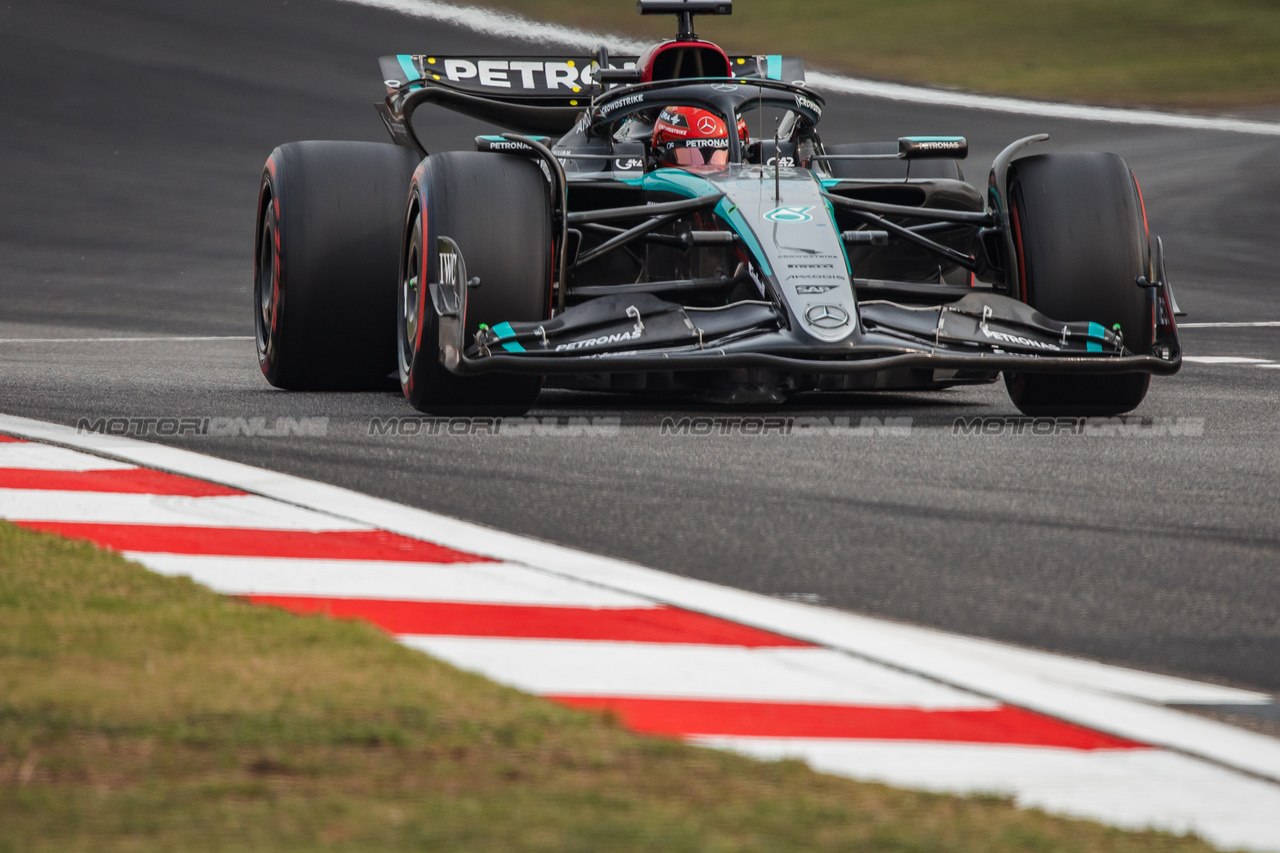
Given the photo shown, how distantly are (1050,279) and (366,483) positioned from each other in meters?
3.34

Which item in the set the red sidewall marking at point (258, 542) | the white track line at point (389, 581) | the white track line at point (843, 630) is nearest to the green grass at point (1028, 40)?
the white track line at point (843, 630)

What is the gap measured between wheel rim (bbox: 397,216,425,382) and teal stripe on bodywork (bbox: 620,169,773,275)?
3.29 feet

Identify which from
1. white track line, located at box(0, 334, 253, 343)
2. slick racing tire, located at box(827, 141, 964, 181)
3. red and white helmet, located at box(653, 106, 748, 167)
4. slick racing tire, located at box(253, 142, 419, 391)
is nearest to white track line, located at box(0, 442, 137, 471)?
slick racing tire, located at box(253, 142, 419, 391)

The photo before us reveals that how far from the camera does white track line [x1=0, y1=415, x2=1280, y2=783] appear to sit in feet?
11.1

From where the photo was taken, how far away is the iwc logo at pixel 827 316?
757 centimetres

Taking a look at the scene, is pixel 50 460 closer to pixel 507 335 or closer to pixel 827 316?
pixel 507 335

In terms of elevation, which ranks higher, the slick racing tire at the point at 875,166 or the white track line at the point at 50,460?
the slick racing tire at the point at 875,166

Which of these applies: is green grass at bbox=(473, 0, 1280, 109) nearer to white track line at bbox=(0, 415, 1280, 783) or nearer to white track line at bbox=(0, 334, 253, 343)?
white track line at bbox=(0, 334, 253, 343)

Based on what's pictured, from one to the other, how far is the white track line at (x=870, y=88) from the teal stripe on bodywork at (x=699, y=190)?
23.2 metres

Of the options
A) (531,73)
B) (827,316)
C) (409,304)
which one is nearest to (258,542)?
(827,316)

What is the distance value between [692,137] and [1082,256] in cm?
188

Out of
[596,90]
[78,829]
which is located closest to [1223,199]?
[596,90]

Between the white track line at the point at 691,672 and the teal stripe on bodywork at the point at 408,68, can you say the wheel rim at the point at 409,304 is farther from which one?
the white track line at the point at 691,672

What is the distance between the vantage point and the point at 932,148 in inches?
353
